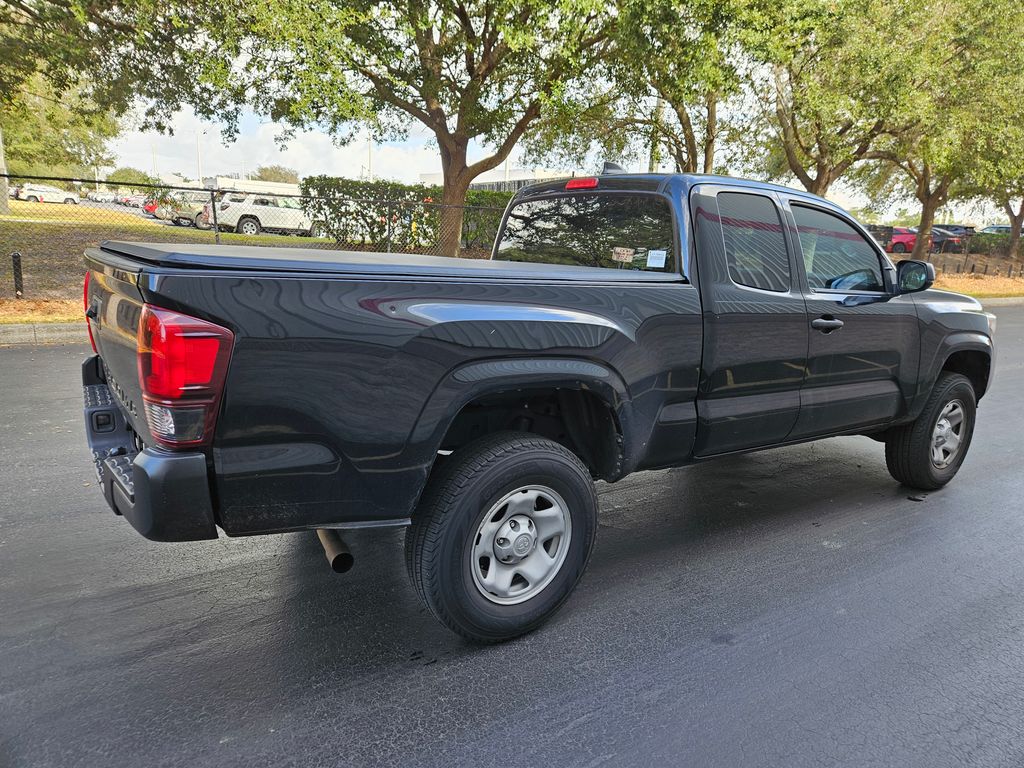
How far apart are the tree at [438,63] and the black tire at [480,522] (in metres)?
9.07

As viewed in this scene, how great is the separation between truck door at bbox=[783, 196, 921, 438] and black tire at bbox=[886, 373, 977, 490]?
1.11 ft

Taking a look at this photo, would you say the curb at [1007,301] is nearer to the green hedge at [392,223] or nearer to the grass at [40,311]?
the green hedge at [392,223]

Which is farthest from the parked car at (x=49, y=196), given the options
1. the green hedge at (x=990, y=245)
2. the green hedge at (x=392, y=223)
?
the green hedge at (x=990, y=245)

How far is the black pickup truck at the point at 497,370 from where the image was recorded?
7.14 feet

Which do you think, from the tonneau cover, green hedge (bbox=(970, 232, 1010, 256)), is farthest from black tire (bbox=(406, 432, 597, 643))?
green hedge (bbox=(970, 232, 1010, 256))

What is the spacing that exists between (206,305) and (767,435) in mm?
2828

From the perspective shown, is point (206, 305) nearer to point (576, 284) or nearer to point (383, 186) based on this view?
point (576, 284)

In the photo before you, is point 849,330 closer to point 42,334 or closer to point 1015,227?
point 42,334

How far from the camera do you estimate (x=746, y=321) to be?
3.45 m

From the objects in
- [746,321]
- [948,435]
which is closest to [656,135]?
[948,435]

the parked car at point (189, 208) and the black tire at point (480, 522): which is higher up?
the parked car at point (189, 208)

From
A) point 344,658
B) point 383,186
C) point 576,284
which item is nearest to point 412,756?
point 344,658

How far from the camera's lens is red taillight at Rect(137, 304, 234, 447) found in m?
2.08

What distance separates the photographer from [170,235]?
15984mm
